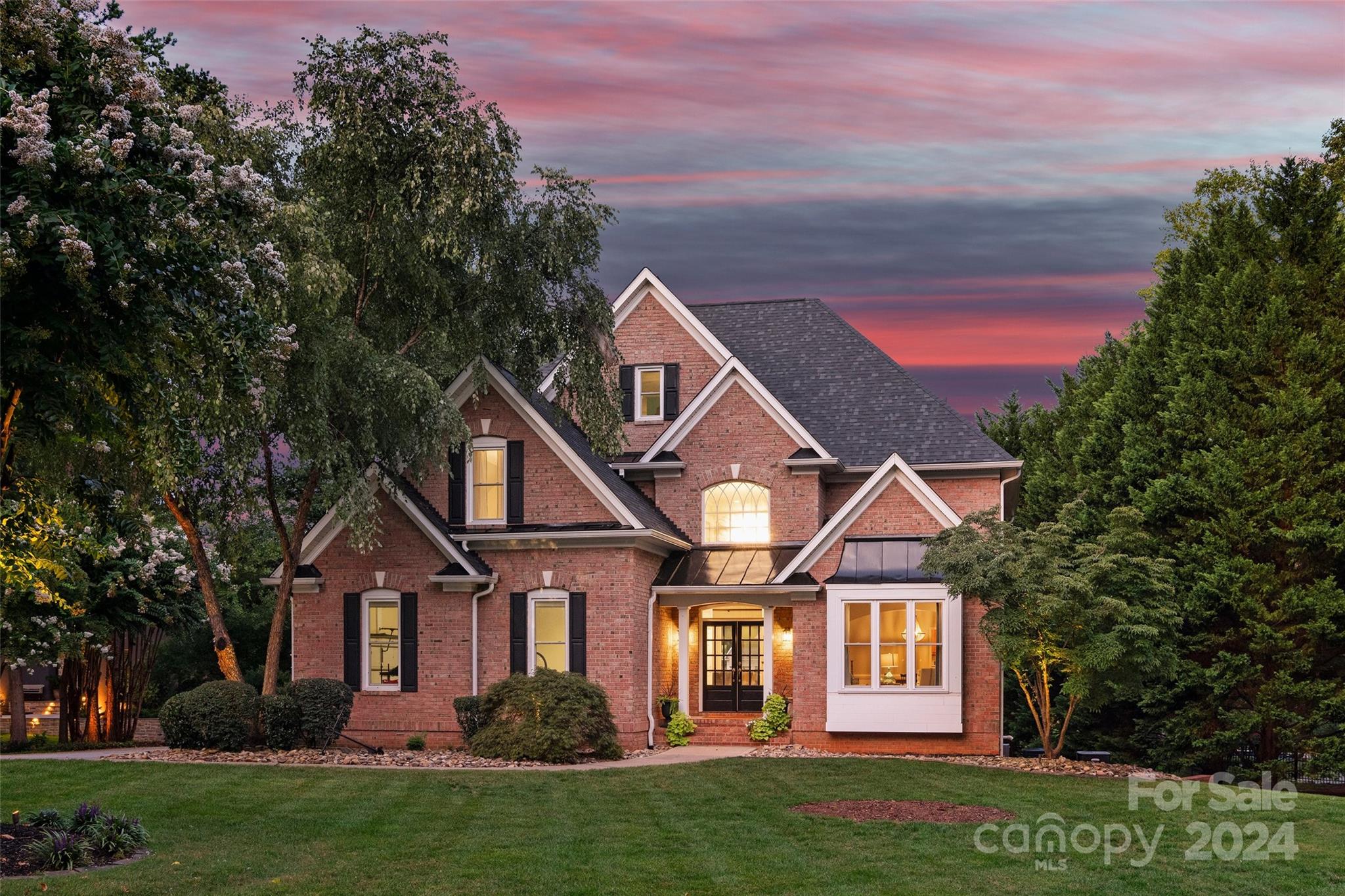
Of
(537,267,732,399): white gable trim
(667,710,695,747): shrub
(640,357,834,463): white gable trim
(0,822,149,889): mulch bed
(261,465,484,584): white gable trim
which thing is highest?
(537,267,732,399): white gable trim

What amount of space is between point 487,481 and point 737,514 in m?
5.55

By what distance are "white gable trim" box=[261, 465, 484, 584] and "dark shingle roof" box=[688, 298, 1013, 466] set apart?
8471 millimetres

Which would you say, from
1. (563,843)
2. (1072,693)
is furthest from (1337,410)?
(563,843)

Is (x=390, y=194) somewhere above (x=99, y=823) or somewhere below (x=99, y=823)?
above

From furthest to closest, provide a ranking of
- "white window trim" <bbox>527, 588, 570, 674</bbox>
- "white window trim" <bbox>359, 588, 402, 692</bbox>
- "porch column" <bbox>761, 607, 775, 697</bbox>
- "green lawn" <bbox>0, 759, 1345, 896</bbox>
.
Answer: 1. "porch column" <bbox>761, 607, 775, 697</bbox>
2. "white window trim" <bbox>359, 588, 402, 692</bbox>
3. "white window trim" <bbox>527, 588, 570, 674</bbox>
4. "green lawn" <bbox>0, 759, 1345, 896</bbox>

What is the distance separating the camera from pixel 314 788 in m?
17.9

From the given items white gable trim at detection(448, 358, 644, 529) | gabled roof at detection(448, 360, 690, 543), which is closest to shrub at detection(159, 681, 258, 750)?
white gable trim at detection(448, 358, 644, 529)

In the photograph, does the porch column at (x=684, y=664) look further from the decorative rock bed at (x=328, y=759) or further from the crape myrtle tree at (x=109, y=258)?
the crape myrtle tree at (x=109, y=258)

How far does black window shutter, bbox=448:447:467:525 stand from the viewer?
26812 mm

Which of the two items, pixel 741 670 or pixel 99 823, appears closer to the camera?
pixel 99 823

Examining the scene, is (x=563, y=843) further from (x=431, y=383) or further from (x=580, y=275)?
(x=580, y=275)

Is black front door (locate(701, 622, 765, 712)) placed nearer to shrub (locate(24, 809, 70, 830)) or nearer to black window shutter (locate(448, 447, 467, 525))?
black window shutter (locate(448, 447, 467, 525))

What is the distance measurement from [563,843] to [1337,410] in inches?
733

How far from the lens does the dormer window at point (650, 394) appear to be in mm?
30188
